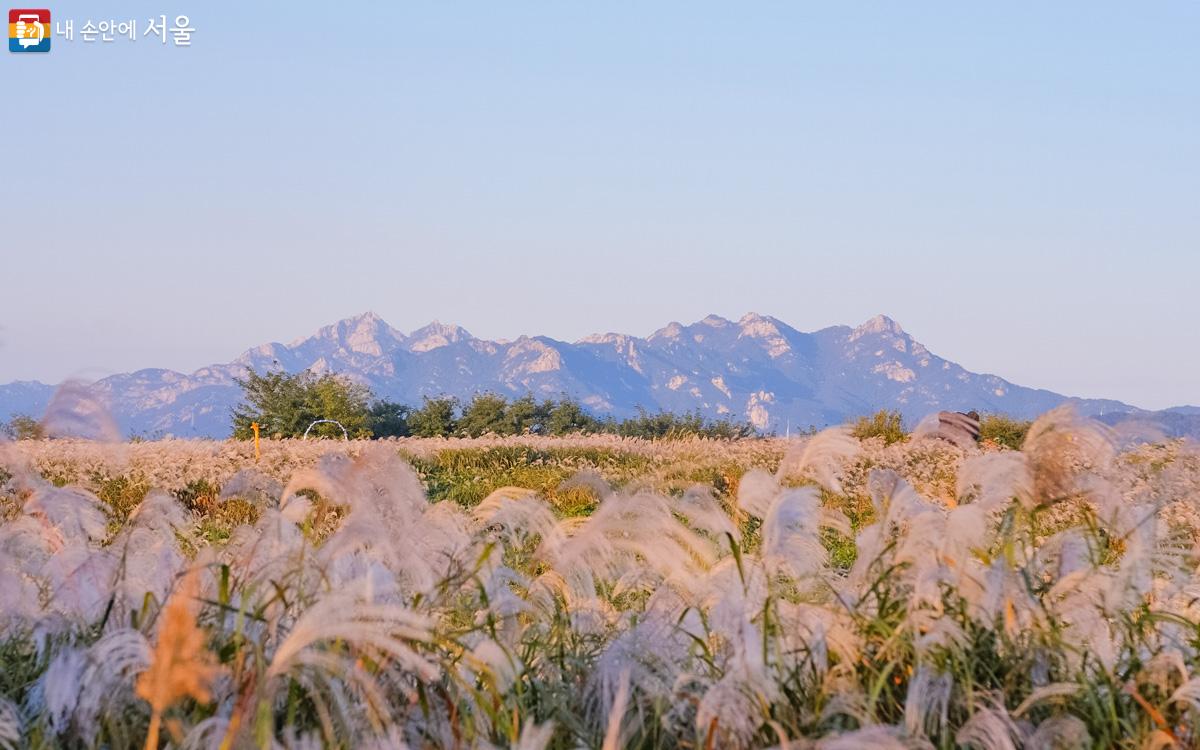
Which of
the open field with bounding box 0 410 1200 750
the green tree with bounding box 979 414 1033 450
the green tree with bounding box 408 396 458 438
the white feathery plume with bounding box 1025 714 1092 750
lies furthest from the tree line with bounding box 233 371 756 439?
the white feathery plume with bounding box 1025 714 1092 750

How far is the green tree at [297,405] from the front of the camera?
3669 centimetres

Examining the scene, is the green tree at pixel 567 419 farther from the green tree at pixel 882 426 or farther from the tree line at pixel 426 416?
the green tree at pixel 882 426

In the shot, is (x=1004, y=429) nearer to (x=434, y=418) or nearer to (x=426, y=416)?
(x=434, y=418)

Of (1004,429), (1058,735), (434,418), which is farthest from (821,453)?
(434,418)

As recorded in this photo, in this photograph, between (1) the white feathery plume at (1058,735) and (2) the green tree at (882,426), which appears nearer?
(1) the white feathery plume at (1058,735)

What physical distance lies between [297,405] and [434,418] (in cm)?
544

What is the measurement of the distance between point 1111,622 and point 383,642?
9.38 feet

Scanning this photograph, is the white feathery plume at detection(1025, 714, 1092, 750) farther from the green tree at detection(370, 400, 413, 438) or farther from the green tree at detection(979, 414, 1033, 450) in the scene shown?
the green tree at detection(370, 400, 413, 438)

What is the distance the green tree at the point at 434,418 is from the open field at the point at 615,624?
35.9 meters

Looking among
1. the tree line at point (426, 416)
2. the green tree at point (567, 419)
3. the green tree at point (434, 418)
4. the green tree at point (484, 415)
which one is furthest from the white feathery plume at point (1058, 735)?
the green tree at point (434, 418)

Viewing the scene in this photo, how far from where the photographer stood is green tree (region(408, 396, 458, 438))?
135 feet

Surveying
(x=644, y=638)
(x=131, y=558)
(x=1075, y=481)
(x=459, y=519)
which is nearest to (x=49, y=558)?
(x=131, y=558)

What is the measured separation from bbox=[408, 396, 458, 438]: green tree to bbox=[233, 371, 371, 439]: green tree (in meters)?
2.91

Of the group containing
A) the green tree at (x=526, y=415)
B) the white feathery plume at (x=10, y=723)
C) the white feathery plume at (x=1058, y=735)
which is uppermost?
the white feathery plume at (x=1058, y=735)
